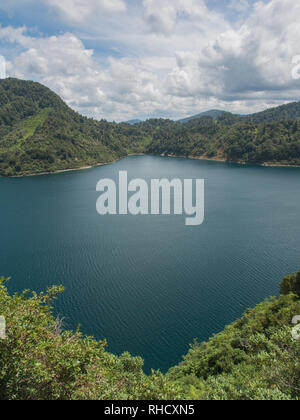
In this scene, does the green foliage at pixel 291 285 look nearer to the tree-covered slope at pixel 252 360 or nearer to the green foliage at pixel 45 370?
the tree-covered slope at pixel 252 360

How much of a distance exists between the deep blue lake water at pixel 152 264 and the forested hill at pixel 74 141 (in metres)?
59.1

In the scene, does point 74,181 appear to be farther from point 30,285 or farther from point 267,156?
point 267,156

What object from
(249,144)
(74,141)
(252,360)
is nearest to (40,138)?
(74,141)

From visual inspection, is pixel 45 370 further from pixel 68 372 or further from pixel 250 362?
pixel 250 362

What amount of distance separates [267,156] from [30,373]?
13674 cm

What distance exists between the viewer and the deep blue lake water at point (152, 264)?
901 inches

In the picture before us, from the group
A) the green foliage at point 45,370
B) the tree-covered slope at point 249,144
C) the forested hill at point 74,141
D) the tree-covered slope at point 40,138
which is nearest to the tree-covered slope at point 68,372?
the green foliage at point 45,370

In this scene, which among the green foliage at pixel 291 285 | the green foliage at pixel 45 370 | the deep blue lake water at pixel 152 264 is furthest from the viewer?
the deep blue lake water at pixel 152 264

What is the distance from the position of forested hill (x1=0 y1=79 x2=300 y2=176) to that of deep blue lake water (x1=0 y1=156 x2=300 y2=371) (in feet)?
194

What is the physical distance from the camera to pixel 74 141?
468 ft

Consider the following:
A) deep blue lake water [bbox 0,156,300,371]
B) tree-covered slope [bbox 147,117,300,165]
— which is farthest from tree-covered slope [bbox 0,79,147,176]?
deep blue lake water [bbox 0,156,300,371]

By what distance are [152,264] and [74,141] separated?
12483 centimetres

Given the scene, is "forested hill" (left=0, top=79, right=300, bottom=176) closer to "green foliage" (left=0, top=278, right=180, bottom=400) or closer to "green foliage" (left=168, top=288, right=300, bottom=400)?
"green foliage" (left=168, top=288, right=300, bottom=400)

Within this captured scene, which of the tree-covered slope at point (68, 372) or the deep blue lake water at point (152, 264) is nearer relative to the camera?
the tree-covered slope at point (68, 372)
